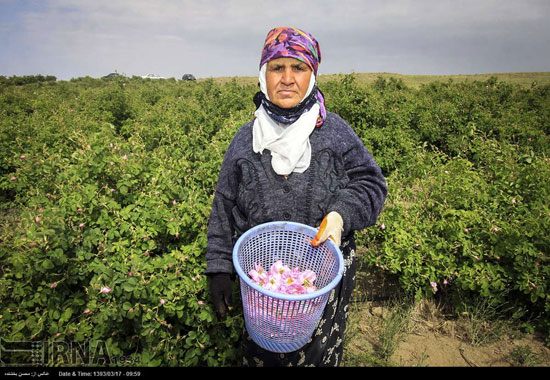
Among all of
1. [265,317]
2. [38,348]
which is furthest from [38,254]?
[265,317]

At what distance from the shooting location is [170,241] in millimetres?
2471

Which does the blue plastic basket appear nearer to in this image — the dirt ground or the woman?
the woman

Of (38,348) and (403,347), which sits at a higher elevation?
(38,348)

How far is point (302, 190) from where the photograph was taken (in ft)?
5.13

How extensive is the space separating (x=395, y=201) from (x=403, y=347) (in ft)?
4.72

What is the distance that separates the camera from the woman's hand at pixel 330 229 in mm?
1381

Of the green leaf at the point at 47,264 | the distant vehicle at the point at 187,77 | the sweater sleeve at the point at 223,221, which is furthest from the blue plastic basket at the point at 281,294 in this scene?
the distant vehicle at the point at 187,77

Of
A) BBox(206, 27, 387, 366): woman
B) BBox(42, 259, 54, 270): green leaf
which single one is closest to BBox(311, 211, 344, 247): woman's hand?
BBox(206, 27, 387, 366): woman

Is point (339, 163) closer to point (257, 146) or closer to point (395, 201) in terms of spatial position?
point (257, 146)

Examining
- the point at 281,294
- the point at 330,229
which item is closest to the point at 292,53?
the point at 330,229

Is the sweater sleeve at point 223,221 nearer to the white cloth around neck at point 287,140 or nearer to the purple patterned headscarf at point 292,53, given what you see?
the white cloth around neck at point 287,140

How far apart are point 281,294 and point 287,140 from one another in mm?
745

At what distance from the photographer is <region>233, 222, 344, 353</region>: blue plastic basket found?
48.2 inches

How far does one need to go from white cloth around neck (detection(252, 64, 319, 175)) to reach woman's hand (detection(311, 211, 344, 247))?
29 centimetres
